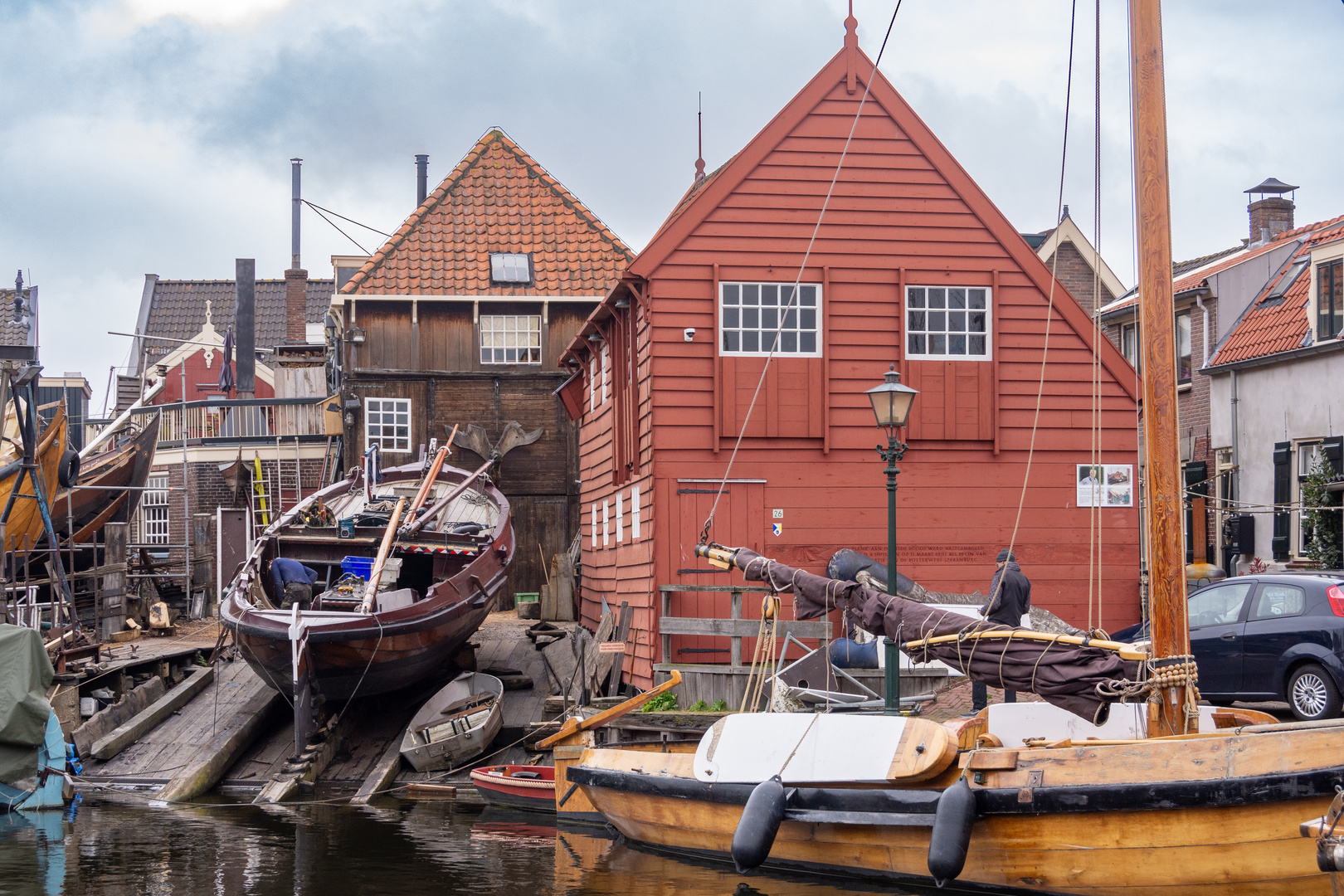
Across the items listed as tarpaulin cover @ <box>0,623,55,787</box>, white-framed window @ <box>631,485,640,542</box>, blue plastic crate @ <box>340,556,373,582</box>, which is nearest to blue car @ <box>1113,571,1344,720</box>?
white-framed window @ <box>631,485,640,542</box>

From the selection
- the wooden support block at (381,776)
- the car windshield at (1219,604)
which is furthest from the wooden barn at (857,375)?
the car windshield at (1219,604)

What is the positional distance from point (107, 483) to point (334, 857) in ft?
59.6

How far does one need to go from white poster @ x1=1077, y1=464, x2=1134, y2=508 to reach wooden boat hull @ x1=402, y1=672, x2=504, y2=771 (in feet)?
27.2

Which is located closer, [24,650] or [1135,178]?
[1135,178]

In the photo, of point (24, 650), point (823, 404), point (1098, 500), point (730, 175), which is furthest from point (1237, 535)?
point (24, 650)

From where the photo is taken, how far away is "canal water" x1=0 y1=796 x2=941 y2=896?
35.3ft

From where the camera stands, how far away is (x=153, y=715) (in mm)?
18312

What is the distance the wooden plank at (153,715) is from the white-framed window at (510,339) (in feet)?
34.6

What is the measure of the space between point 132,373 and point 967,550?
3617 centimetres

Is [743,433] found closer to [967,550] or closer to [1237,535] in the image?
[967,550]

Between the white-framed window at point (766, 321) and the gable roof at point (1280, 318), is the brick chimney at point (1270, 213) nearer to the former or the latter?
the gable roof at point (1280, 318)

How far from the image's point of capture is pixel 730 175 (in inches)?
680

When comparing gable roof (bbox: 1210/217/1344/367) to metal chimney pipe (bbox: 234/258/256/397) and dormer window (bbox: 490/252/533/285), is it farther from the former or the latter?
metal chimney pipe (bbox: 234/258/256/397)

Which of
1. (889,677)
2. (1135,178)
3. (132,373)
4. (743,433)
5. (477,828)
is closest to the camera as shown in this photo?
(1135,178)
